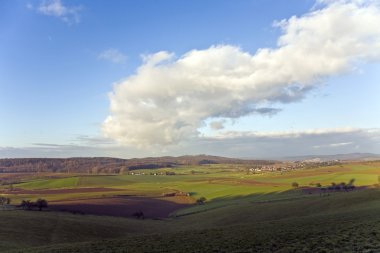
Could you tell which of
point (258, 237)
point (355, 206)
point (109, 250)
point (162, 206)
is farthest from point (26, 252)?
point (162, 206)

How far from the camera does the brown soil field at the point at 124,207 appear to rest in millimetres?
91688

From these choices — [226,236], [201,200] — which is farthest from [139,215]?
[226,236]

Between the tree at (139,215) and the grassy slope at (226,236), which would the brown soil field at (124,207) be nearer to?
the tree at (139,215)

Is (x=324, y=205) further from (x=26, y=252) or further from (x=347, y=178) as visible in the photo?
(x=347, y=178)

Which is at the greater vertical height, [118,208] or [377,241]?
[377,241]

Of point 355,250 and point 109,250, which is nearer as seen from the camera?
point 355,250

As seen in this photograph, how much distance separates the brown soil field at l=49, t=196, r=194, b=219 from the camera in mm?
91688

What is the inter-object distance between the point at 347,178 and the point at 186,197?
207 feet

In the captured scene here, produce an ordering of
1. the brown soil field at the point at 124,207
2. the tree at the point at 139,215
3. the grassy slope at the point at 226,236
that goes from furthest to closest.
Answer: the brown soil field at the point at 124,207, the tree at the point at 139,215, the grassy slope at the point at 226,236

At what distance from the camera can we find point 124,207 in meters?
99.8

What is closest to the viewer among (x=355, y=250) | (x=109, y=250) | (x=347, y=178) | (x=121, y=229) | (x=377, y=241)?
(x=355, y=250)

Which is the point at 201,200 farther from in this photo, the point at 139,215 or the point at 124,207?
the point at 139,215

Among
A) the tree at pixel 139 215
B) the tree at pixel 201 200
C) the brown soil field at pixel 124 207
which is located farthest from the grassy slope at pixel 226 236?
the tree at pixel 201 200

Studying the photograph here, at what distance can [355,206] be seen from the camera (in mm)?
56875
